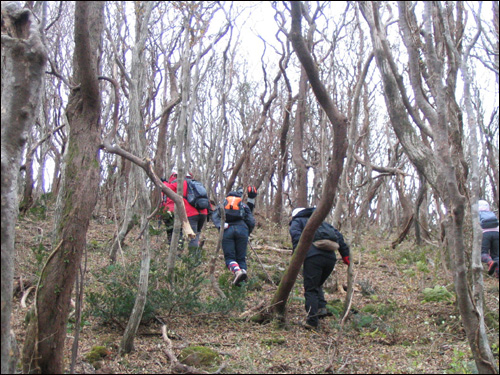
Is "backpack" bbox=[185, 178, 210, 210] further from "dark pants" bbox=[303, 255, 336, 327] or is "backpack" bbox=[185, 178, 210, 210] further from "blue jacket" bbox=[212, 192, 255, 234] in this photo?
"dark pants" bbox=[303, 255, 336, 327]

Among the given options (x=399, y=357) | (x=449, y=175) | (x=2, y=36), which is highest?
(x=2, y=36)

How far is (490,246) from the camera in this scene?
8.30 meters

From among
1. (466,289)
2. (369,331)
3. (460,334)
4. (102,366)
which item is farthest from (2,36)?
(460,334)

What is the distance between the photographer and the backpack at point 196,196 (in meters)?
7.82

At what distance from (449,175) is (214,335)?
325 cm

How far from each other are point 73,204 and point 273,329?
3.20m

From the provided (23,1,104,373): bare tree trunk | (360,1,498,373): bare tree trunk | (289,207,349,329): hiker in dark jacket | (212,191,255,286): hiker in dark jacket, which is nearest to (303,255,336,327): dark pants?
(289,207,349,329): hiker in dark jacket

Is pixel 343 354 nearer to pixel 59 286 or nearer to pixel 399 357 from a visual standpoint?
pixel 399 357

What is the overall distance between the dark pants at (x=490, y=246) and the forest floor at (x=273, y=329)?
0.43 meters

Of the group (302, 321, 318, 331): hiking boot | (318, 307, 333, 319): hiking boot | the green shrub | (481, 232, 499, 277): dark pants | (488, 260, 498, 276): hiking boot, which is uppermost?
(481, 232, 499, 277): dark pants

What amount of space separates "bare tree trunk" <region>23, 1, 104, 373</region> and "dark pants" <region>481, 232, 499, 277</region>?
23.1 ft

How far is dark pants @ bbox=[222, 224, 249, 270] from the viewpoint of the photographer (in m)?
7.56

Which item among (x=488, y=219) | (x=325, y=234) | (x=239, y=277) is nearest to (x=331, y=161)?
(x=325, y=234)

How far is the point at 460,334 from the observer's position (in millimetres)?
5758
